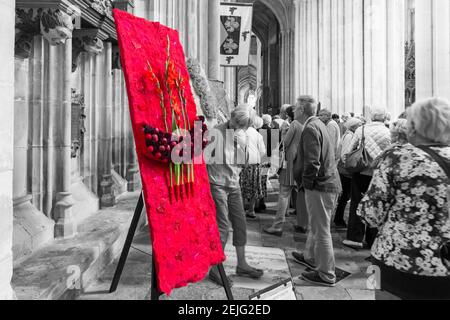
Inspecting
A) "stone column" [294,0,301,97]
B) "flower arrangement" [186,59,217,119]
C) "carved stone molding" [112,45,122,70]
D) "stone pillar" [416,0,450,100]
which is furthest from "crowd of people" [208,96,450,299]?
"stone column" [294,0,301,97]

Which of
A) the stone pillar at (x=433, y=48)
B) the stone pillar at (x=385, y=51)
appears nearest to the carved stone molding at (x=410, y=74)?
the stone pillar at (x=385, y=51)

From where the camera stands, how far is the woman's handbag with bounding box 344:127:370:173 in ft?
15.4

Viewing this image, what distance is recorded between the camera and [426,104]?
1.95 metres

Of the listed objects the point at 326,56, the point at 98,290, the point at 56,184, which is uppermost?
the point at 326,56

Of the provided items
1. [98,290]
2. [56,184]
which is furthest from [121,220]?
[98,290]

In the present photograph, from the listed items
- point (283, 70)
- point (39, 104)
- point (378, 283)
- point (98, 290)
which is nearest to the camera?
point (378, 283)

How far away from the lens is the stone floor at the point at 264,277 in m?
3.30

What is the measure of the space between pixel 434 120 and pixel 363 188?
3.11 m

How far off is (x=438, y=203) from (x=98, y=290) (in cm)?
247

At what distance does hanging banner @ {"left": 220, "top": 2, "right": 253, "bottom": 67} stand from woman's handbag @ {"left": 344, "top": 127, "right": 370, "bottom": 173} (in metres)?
4.36

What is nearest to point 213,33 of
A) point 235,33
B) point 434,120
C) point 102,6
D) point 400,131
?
point 235,33

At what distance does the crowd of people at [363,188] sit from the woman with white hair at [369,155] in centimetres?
1

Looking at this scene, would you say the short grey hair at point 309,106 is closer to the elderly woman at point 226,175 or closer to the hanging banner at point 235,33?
the elderly woman at point 226,175

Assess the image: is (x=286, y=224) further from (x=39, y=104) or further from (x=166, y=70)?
(x=166, y=70)
